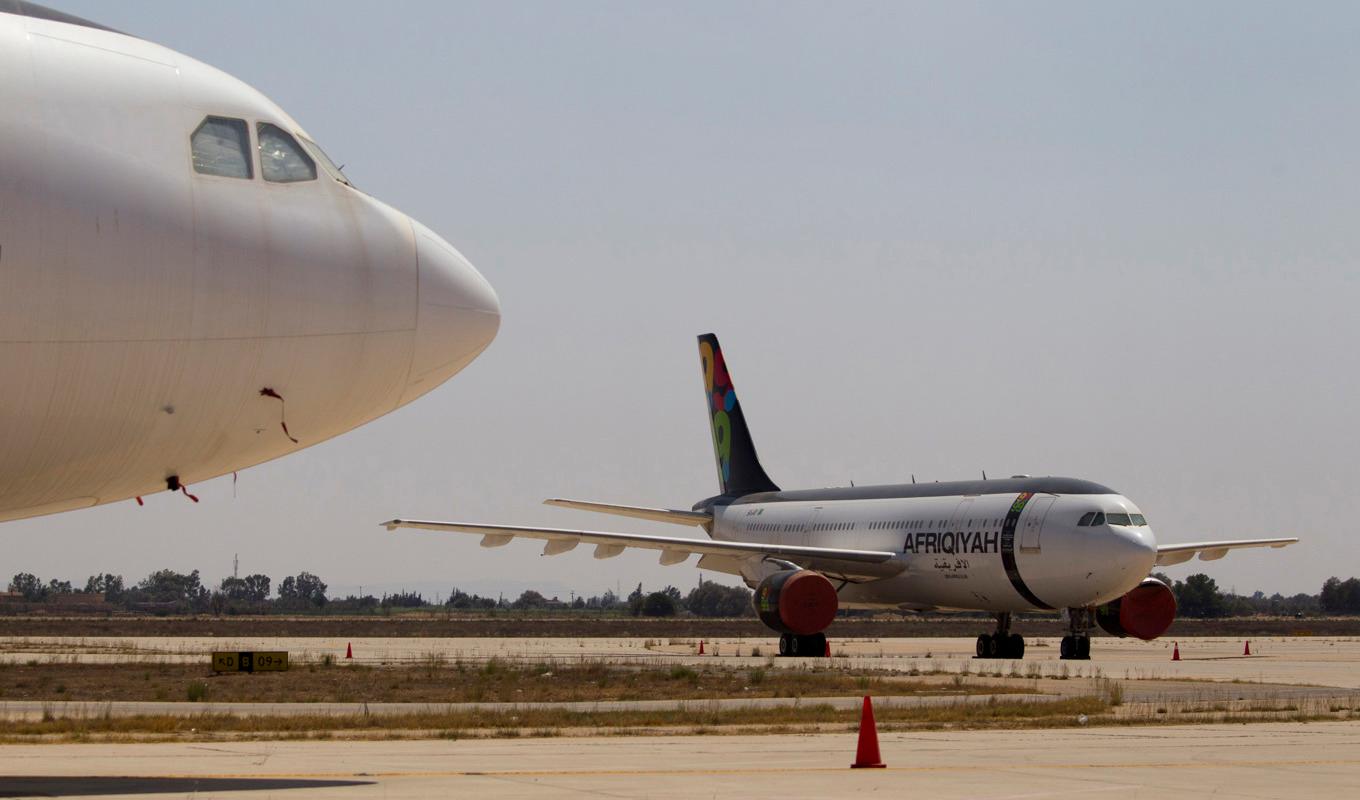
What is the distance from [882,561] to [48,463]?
98.8 feet

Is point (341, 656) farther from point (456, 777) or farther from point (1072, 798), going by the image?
point (1072, 798)

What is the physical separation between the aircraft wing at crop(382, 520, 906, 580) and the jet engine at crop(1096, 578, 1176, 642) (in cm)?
473

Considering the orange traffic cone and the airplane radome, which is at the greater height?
the airplane radome

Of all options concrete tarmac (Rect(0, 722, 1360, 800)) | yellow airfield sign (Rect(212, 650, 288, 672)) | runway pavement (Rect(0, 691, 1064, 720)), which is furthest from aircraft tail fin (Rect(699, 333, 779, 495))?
concrete tarmac (Rect(0, 722, 1360, 800))

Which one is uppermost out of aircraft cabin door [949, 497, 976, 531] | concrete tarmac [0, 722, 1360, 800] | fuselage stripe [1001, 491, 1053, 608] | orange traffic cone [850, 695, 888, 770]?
aircraft cabin door [949, 497, 976, 531]

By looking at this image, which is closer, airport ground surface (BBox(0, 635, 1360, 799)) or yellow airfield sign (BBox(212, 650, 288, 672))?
airport ground surface (BBox(0, 635, 1360, 799))

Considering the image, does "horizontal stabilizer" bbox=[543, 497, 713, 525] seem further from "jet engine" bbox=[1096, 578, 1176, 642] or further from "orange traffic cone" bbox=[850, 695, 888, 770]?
"orange traffic cone" bbox=[850, 695, 888, 770]

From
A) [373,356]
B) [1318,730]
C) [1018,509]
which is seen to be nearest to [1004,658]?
[1018,509]

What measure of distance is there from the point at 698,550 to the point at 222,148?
96.2ft

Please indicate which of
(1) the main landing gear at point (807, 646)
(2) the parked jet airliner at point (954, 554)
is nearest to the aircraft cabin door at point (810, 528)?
(2) the parked jet airliner at point (954, 554)

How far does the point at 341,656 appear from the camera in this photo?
34.5 meters

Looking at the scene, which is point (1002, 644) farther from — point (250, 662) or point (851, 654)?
point (250, 662)

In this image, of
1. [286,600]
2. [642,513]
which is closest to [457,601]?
[286,600]

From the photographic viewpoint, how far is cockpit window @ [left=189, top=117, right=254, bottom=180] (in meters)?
9.67
